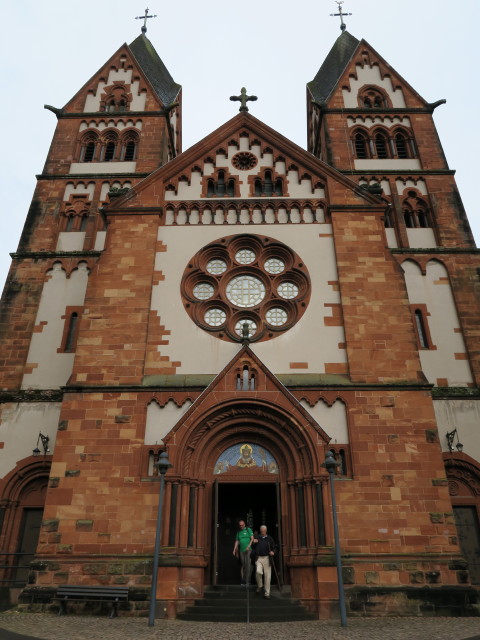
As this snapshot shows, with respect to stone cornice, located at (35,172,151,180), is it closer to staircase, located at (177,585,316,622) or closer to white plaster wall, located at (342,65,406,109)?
white plaster wall, located at (342,65,406,109)

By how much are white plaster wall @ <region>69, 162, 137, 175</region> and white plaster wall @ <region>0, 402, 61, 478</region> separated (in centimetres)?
1124

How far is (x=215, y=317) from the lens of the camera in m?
16.7

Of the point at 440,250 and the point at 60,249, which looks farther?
the point at 60,249

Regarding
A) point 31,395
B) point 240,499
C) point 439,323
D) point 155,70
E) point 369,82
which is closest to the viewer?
point 240,499

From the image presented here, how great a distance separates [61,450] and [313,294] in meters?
8.55

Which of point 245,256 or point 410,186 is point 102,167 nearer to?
point 245,256

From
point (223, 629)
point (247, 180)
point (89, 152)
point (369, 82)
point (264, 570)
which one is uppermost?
point (369, 82)

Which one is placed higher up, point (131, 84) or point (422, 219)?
point (131, 84)

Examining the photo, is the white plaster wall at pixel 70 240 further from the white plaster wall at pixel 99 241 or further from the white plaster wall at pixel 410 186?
the white plaster wall at pixel 410 186

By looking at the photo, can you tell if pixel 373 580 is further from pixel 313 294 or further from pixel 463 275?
pixel 463 275

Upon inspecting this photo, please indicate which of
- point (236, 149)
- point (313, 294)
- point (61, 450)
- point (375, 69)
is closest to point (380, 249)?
point (313, 294)

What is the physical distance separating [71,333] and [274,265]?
7.29 m

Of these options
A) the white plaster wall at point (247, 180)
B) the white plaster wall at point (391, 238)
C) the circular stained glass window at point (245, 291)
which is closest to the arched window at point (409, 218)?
the white plaster wall at point (391, 238)

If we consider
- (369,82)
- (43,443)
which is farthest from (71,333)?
(369,82)
